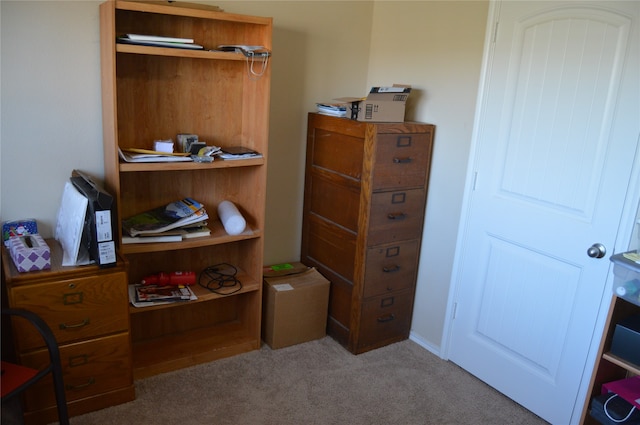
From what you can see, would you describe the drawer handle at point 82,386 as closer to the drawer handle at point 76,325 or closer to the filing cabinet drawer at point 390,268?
the drawer handle at point 76,325

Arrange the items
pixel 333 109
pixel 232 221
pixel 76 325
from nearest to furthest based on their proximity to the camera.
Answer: pixel 76 325 → pixel 232 221 → pixel 333 109

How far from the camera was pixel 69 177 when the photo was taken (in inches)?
91.7

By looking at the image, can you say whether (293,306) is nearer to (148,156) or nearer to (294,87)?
(148,156)

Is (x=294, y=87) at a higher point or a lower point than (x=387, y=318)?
higher

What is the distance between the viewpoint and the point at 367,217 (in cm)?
265

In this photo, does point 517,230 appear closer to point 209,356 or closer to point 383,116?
point 383,116

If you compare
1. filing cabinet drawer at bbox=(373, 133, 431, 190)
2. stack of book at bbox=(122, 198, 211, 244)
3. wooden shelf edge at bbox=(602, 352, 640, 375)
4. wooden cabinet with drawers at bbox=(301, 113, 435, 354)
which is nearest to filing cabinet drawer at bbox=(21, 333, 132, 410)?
stack of book at bbox=(122, 198, 211, 244)

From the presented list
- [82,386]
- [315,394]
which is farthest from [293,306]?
[82,386]

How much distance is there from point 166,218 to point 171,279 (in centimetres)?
35

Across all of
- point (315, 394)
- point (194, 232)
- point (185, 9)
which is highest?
point (185, 9)

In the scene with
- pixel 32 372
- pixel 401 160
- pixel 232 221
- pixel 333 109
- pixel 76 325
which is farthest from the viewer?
pixel 333 109

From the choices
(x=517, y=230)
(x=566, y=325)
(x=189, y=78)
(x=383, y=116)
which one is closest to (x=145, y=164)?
(x=189, y=78)

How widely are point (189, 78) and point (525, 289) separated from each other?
1939mm

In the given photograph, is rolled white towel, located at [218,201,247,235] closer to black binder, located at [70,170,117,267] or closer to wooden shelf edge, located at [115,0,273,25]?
black binder, located at [70,170,117,267]
